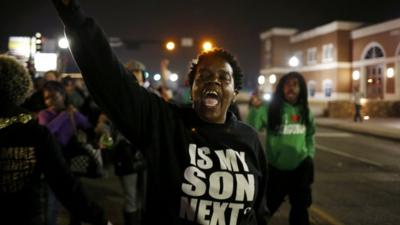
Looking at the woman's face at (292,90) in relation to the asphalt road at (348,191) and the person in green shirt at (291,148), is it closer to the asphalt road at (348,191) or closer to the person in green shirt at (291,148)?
the person in green shirt at (291,148)

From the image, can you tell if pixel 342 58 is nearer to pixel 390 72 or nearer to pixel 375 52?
pixel 375 52

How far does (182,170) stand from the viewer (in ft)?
6.26

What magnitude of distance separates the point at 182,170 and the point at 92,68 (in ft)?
1.99

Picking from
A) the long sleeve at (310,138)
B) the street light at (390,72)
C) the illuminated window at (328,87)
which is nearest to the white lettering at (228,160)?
the long sleeve at (310,138)

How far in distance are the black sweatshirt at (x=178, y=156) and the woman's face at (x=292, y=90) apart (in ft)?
8.61

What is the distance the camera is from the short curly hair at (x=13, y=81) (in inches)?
96.3

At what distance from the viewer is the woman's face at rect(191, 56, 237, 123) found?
2.04m

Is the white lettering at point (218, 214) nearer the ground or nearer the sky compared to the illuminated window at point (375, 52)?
nearer the ground

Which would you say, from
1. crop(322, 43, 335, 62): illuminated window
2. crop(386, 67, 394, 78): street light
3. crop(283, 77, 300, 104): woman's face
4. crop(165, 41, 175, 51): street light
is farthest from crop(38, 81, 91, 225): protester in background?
crop(322, 43, 335, 62): illuminated window

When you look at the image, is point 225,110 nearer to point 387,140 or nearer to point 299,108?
point 299,108

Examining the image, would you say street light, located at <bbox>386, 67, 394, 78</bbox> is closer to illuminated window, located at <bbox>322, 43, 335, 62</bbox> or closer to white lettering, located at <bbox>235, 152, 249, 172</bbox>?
illuminated window, located at <bbox>322, 43, 335, 62</bbox>

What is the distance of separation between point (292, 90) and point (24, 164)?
3.00m

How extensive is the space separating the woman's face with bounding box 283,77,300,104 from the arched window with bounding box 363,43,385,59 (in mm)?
31210

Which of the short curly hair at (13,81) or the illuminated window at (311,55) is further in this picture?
the illuminated window at (311,55)
